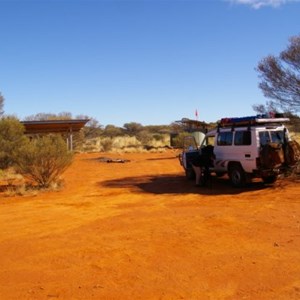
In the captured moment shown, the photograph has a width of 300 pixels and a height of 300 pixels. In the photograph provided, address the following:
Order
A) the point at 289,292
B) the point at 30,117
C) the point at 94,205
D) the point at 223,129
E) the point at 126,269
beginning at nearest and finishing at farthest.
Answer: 1. the point at 289,292
2. the point at 126,269
3. the point at 94,205
4. the point at 223,129
5. the point at 30,117

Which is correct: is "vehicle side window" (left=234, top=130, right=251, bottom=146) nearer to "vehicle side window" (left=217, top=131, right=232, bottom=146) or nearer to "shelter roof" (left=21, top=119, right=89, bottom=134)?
"vehicle side window" (left=217, top=131, right=232, bottom=146)

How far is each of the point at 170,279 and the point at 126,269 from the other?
80cm

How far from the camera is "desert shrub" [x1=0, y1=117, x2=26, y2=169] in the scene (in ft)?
74.7

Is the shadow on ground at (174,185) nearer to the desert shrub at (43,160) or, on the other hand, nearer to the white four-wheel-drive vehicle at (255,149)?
the white four-wheel-drive vehicle at (255,149)

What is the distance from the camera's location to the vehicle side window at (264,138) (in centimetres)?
1466

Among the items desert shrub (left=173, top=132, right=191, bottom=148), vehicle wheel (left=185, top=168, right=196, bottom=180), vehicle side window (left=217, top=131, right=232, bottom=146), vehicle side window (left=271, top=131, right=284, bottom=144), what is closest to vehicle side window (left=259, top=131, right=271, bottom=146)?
vehicle side window (left=271, top=131, right=284, bottom=144)

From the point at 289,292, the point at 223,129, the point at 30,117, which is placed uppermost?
the point at 30,117

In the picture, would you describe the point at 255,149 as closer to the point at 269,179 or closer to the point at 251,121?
the point at 251,121

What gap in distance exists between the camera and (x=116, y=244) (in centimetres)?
817

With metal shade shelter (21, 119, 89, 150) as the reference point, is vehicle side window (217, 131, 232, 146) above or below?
below

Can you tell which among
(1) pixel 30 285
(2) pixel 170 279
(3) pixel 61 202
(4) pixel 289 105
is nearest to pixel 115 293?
(2) pixel 170 279

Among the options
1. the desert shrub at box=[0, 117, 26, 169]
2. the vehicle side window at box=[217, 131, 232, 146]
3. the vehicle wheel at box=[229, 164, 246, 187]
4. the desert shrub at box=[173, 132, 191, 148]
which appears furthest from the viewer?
the desert shrub at box=[173, 132, 191, 148]

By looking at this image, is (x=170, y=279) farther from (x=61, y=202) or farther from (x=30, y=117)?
(x=30, y=117)

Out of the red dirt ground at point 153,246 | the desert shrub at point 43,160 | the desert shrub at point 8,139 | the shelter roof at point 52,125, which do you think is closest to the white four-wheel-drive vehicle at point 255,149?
the red dirt ground at point 153,246
